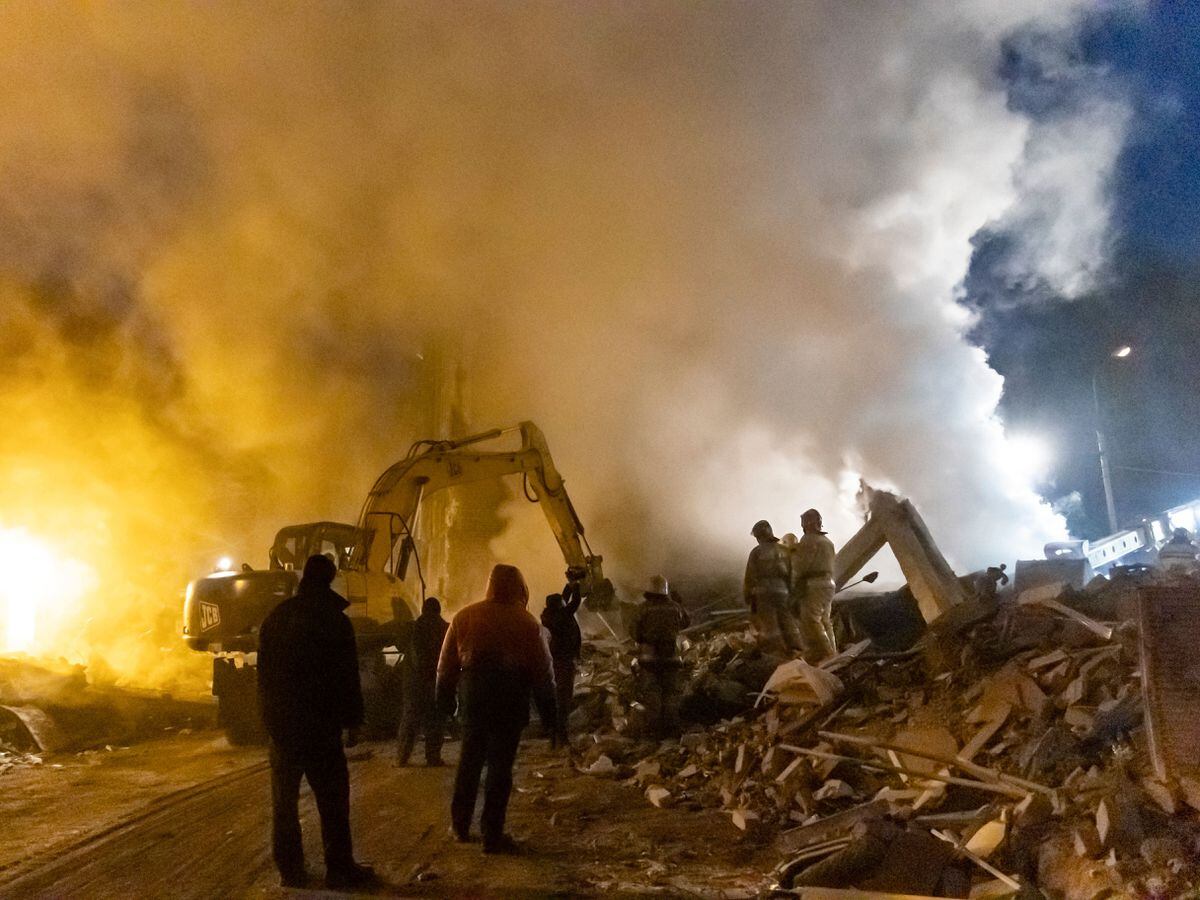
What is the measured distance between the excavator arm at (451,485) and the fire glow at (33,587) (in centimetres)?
867

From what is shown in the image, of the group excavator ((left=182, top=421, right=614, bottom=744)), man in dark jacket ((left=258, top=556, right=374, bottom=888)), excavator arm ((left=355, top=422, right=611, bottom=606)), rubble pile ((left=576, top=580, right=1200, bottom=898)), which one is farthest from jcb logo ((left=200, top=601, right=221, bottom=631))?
man in dark jacket ((left=258, top=556, right=374, bottom=888))

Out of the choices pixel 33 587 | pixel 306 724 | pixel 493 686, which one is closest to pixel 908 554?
pixel 493 686

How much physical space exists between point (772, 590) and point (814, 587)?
406 millimetres

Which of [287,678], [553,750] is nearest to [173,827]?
[287,678]

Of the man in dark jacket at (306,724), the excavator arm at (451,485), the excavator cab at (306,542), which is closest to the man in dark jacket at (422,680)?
the excavator arm at (451,485)

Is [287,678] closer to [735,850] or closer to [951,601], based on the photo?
[735,850]

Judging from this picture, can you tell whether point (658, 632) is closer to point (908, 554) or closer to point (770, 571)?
point (770, 571)

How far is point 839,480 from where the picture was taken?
1435cm

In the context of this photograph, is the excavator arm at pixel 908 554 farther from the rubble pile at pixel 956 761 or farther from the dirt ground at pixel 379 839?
the dirt ground at pixel 379 839

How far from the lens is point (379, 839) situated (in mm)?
4527

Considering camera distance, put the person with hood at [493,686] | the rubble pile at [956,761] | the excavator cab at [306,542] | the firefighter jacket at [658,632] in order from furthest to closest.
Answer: the excavator cab at [306,542]
the firefighter jacket at [658,632]
the person with hood at [493,686]
the rubble pile at [956,761]

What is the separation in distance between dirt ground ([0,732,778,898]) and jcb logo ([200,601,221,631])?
197 cm

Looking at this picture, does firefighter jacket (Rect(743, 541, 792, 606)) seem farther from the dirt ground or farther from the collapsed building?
the dirt ground

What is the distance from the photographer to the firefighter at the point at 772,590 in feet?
26.2
